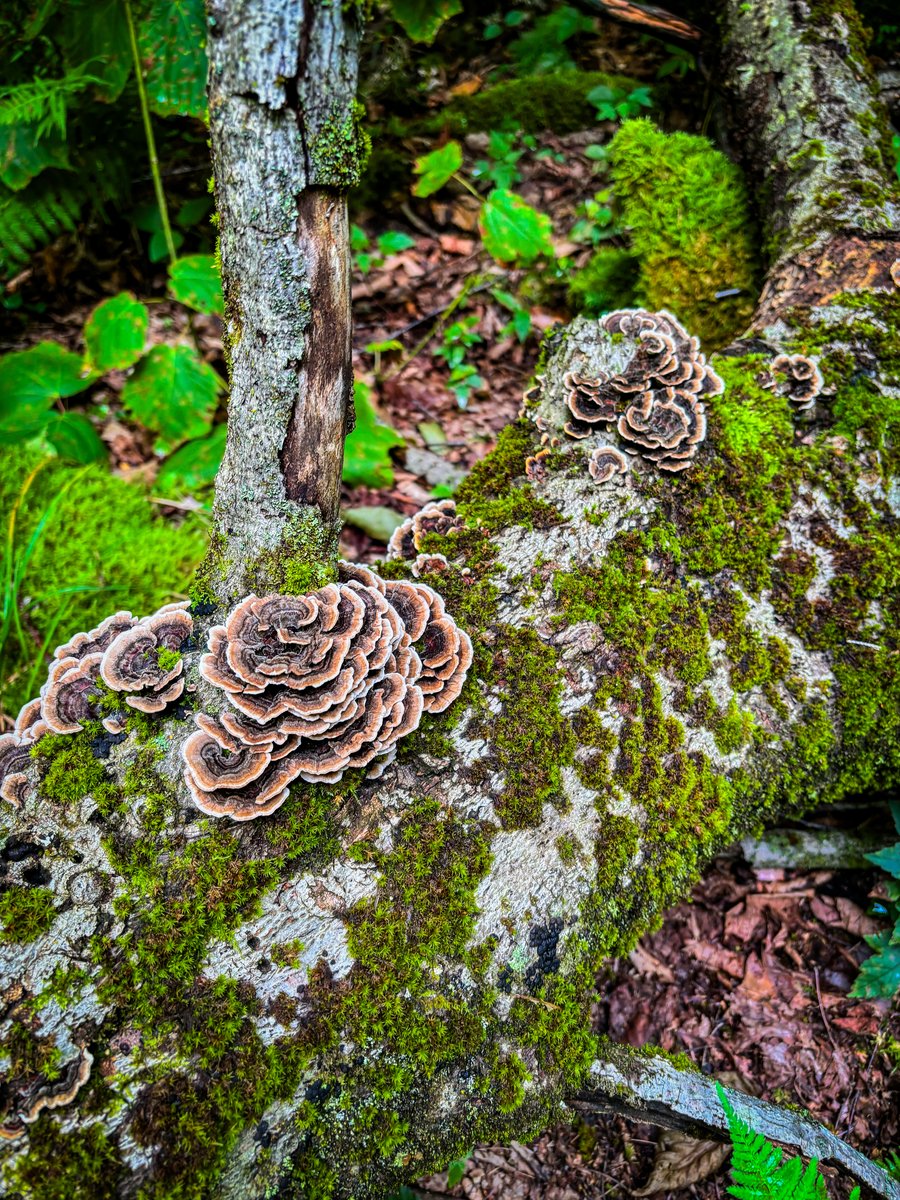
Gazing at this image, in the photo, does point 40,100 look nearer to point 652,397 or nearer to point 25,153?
point 25,153

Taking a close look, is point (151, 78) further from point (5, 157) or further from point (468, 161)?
point (468, 161)

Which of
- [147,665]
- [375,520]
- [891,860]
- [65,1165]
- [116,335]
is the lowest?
[891,860]

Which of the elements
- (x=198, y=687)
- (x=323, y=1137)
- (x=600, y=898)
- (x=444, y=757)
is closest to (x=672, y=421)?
(x=444, y=757)

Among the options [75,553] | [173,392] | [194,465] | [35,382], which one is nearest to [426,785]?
[75,553]

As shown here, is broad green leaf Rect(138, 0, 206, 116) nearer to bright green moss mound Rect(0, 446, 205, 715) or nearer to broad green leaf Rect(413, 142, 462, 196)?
broad green leaf Rect(413, 142, 462, 196)

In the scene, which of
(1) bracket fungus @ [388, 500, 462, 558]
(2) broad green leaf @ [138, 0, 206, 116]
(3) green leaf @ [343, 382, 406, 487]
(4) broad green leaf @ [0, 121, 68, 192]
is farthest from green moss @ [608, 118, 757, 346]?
(4) broad green leaf @ [0, 121, 68, 192]

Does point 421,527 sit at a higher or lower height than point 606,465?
lower

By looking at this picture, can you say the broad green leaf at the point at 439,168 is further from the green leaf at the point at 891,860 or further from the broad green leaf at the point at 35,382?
the green leaf at the point at 891,860
